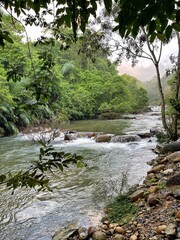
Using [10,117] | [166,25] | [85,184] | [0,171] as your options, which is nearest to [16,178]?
[166,25]

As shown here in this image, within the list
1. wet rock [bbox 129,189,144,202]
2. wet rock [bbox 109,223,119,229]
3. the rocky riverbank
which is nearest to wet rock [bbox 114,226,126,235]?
the rocky riverbank

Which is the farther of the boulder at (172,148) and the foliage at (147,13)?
the boulder at (172,148)

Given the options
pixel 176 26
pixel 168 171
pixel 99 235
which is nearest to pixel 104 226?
pixel 99 235

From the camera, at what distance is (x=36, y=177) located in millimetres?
1269

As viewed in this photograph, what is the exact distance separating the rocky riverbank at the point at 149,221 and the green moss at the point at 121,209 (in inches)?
2.9

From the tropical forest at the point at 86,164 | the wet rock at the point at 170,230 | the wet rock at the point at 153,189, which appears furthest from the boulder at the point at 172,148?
the wet rock at the point at 170,230

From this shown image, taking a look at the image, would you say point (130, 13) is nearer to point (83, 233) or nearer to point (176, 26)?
point (176, 26)

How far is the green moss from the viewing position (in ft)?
11.9

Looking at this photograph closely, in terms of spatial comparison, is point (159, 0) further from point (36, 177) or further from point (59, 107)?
point (59, 107)

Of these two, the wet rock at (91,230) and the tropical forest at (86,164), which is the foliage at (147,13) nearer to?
the tropical forest at (86,164)

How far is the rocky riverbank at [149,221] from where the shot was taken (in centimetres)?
288

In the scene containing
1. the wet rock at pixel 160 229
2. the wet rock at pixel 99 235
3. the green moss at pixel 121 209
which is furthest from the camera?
the green moss at pixel 121 209

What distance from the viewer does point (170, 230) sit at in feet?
9.11

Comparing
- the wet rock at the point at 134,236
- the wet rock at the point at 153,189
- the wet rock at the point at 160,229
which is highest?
the wet rock at the point at 160,229
